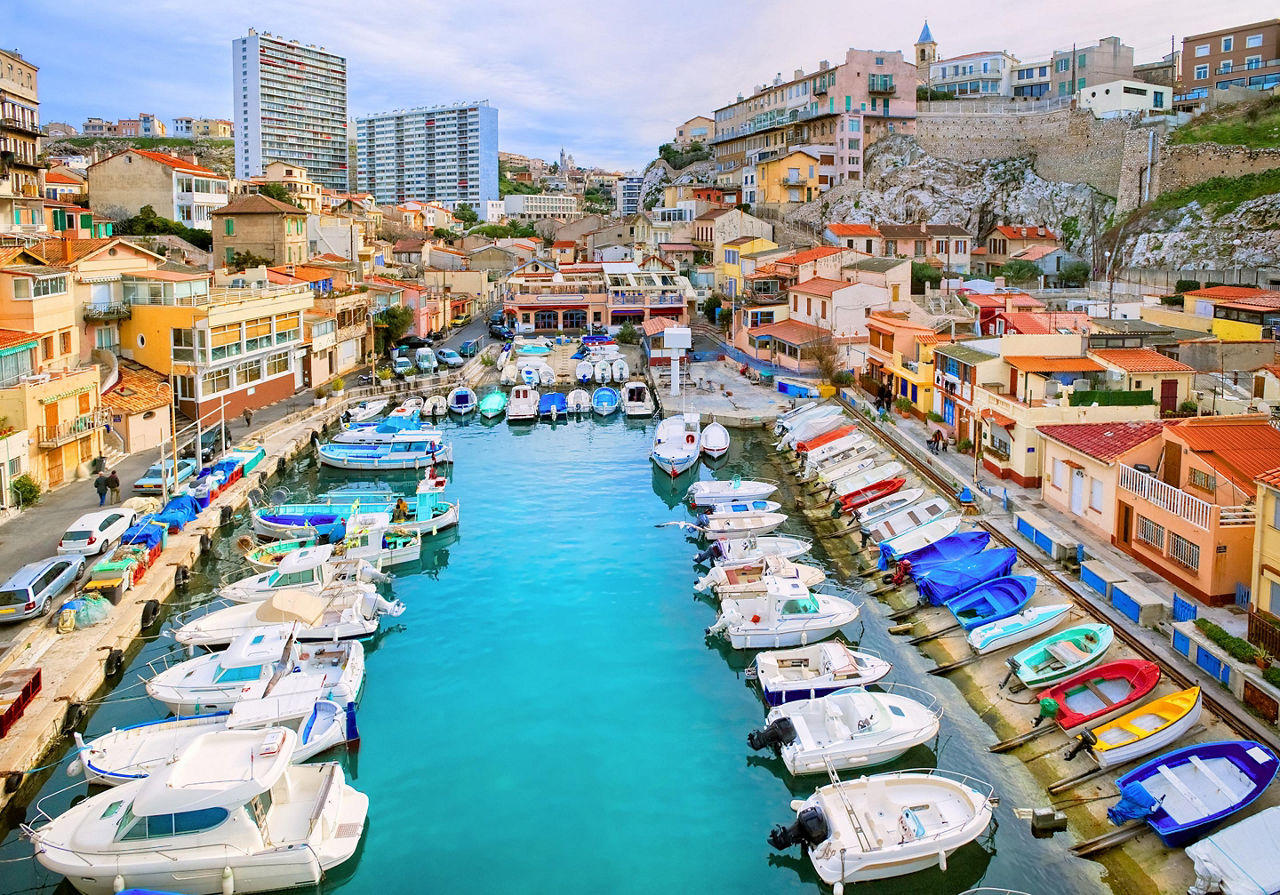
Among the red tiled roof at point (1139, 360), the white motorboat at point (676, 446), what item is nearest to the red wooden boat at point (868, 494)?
the white motorboat at point (676, 446)

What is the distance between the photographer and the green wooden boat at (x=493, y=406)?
45281 mm

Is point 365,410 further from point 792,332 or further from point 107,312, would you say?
point 792,332

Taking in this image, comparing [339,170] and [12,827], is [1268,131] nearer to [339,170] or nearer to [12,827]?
[12,827]

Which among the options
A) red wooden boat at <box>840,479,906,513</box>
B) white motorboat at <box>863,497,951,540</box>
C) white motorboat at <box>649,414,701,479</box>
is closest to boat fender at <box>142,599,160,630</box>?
white motorboat at <box>649,414,701,479</box>

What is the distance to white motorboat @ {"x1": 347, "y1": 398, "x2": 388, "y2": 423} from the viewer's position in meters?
41.1

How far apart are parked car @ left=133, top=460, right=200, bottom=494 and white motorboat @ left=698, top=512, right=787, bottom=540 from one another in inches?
579

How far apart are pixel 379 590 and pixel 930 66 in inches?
3579

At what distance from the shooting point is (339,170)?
156 m

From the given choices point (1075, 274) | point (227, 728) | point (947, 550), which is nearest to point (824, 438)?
point (947, 550)

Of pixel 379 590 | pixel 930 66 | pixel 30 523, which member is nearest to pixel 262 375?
pixel 30 523

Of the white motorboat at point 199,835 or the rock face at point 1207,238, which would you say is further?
the rock face at point 1207,238

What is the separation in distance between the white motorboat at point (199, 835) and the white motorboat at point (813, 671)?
7743mm

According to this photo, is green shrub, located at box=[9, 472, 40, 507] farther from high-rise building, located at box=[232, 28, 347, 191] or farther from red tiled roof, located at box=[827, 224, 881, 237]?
high-rise building, located at box=[232, 28, 347, 191]

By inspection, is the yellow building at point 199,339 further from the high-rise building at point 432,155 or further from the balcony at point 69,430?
the high-rise building at point 432,155
